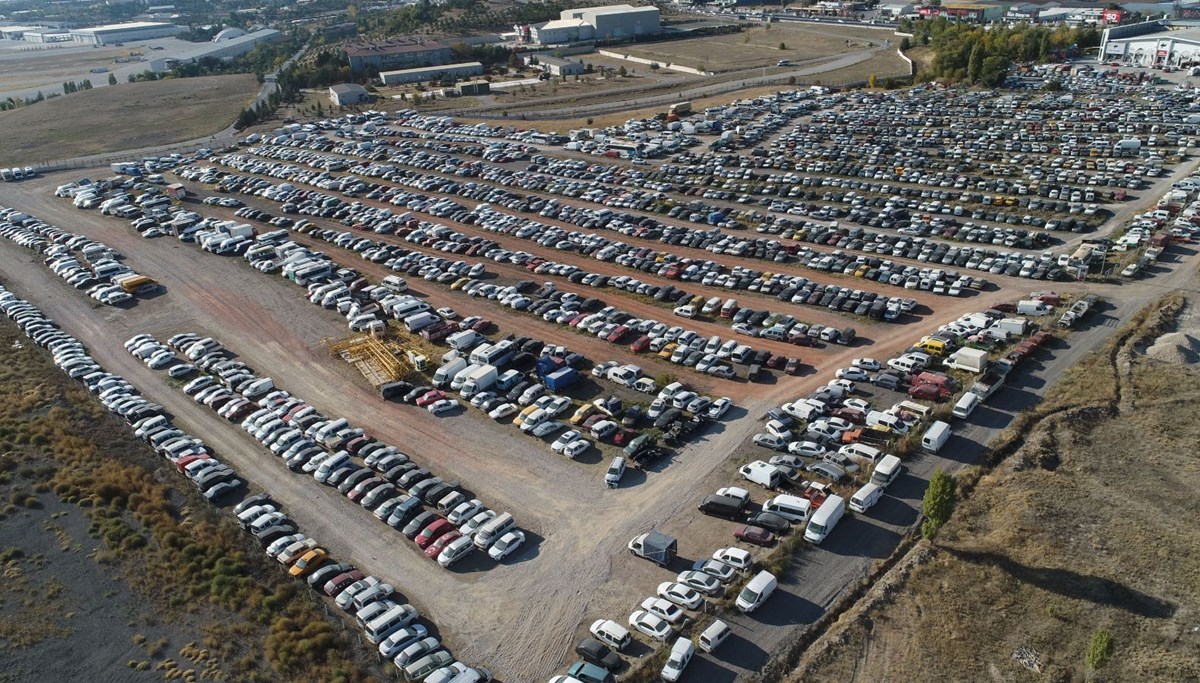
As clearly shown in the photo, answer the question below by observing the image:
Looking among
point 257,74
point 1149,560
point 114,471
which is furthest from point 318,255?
point 257,74

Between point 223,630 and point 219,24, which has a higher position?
point 219,24

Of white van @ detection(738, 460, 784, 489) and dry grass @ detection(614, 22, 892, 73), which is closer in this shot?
white van @ detection(738, 460, 784, 489)

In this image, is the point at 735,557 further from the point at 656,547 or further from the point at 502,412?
the point at 502,412

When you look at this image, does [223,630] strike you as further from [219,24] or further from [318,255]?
[219,24]

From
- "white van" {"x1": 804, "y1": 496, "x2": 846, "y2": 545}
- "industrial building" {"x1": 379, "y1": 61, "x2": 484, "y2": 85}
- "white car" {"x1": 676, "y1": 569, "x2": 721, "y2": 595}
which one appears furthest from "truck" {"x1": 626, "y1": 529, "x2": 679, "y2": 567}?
"industrial building" {"x1": 379, "y1": 61, "x2": 484, "y2": 85}

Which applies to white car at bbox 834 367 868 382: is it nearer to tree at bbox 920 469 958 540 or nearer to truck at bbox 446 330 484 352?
tree at bbox 920 469 958 540

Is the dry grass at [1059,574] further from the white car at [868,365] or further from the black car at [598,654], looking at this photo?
the white car at [868,365]

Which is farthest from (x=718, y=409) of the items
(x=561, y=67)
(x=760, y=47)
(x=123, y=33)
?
(x=123, y=33)

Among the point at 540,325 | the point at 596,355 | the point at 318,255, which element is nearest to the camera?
the point at 596,355

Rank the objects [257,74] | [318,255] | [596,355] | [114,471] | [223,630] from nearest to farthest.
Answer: [223,630], [114,471], [596,355], [318,255], [257,74]
